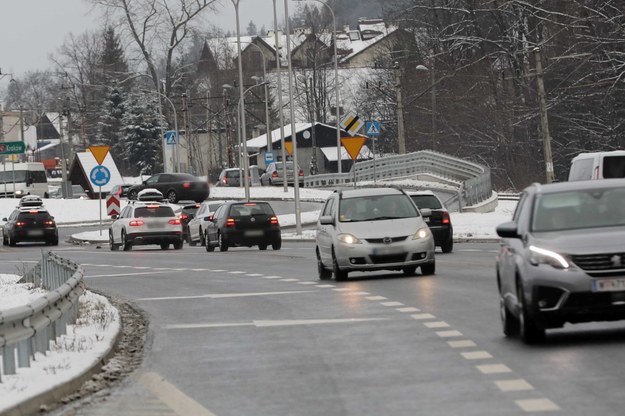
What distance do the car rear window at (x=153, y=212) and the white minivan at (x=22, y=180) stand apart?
45069 mm

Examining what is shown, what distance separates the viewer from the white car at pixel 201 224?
171ft

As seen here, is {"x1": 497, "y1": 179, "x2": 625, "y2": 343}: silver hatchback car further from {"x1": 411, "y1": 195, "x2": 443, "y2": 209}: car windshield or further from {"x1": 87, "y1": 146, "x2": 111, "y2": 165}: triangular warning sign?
{"x1": 87, "y1": 146, "x2": 111, "y2": 165}: triangular warning sign

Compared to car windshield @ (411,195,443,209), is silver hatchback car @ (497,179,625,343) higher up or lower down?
lower down

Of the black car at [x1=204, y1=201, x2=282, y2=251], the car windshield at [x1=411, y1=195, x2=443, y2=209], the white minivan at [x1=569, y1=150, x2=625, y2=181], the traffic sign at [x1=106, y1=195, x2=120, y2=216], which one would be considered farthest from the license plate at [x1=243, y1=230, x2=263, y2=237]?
the traffic sign at [x1=106, y1=195, x2=120, y2=216]

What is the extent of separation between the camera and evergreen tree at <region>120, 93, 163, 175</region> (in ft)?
504

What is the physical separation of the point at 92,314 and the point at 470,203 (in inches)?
1617

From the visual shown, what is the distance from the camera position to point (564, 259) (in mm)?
13805

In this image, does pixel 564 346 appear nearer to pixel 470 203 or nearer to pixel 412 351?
pixel 412 351

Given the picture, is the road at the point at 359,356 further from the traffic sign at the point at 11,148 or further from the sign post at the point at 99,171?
the traffic sign at the point at 11,148

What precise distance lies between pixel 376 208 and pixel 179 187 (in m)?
56.9

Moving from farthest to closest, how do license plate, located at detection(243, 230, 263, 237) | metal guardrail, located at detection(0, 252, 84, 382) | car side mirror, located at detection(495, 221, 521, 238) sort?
license plate, located at detection(243, 230, 263, 237) < car side mirror, located at detection(495, 221, 521, 238) < metal guardrail, located at detection(0, 252, 84, 382)

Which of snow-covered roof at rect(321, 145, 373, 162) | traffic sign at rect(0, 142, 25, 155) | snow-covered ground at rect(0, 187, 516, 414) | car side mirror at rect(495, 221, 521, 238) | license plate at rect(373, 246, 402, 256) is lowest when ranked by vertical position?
snow-covered ground at rect(0, 187, 516, 414)

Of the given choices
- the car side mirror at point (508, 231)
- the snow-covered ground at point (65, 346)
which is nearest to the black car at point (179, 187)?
the snow-covered ground at point (65, 346)

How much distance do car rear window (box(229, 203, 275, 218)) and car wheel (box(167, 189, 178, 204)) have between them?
3753cm
